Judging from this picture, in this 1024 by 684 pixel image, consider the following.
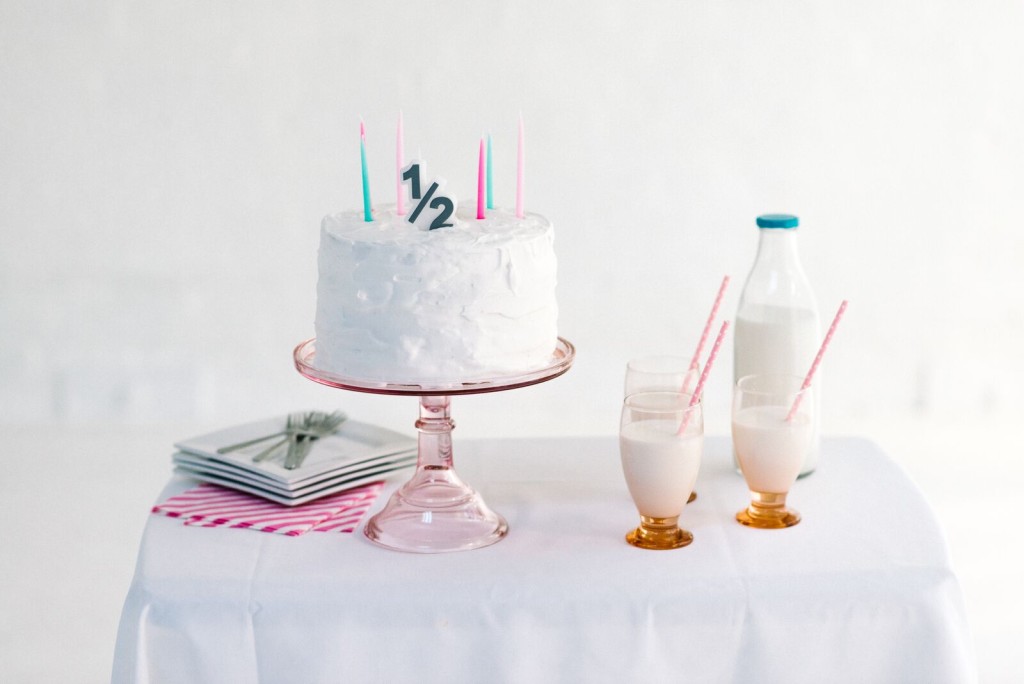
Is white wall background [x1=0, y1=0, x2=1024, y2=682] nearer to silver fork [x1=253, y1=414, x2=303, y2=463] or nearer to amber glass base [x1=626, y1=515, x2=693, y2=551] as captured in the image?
silver fork [x1=253, y1=414, x2=303, y2=463]

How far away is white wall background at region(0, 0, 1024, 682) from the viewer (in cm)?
367

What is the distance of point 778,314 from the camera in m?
1.67

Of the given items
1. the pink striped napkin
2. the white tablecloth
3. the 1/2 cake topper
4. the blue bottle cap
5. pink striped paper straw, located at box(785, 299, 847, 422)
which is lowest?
the white tablecloth

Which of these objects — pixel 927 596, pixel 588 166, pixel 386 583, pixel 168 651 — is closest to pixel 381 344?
pixel 386 583

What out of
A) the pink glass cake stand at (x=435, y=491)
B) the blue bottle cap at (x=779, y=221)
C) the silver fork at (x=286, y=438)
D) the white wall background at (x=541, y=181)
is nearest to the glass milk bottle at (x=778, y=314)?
the blue bottle cap at (x=779, y=221)

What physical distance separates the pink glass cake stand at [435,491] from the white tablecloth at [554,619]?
57mm

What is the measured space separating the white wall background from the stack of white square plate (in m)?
1.94

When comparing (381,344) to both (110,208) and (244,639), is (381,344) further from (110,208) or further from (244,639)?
(110,208)

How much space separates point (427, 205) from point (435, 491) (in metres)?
0.35

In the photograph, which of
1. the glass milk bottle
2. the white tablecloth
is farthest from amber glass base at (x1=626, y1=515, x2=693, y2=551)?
the glass milk bottle

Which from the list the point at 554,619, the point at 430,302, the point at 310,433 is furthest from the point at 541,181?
the point at 554,619

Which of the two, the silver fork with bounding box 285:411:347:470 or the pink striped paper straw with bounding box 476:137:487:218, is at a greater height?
the pink striped paper straw with bounding box 476:137:487:218

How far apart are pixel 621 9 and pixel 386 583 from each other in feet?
8.57

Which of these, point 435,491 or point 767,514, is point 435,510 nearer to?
point 435,491
